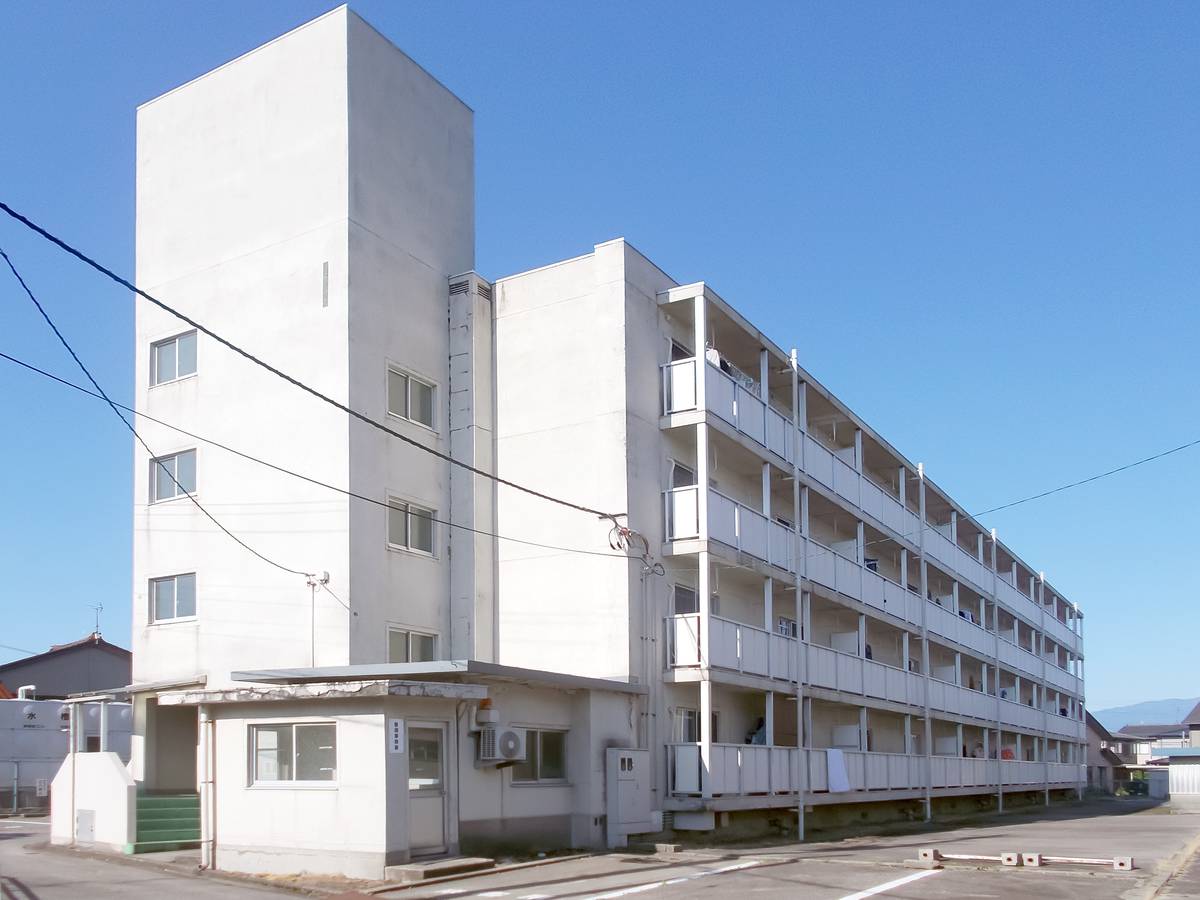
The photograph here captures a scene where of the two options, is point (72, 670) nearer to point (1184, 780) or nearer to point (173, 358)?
point (173, 358)

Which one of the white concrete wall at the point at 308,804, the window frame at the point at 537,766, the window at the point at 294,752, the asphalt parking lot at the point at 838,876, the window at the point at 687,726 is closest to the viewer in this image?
the asphalt parking lot at the point at 838,876

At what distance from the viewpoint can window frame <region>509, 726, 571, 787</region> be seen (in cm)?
2050

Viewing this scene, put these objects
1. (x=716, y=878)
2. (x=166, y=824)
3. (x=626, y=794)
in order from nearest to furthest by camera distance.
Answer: (x=716, y=878), (x=626, y=794), (x=166, y=824)

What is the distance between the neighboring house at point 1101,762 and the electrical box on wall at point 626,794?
55.2 m

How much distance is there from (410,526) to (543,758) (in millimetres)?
5937

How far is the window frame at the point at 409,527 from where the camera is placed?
24.4 meters

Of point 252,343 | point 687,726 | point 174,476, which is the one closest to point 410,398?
point 252,343

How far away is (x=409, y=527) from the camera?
25.0 metres

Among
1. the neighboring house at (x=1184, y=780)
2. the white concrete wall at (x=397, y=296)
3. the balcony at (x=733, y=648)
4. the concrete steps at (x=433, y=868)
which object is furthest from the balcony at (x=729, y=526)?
the neighboring house at (x=1184, y=780)

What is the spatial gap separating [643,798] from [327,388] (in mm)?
9497

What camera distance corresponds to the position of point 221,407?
83.1 feet

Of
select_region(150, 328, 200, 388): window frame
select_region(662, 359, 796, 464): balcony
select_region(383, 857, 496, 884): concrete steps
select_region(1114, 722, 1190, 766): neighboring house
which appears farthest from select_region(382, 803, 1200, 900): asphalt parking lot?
select_region(1114, 722, 1190, 766): neighboring house

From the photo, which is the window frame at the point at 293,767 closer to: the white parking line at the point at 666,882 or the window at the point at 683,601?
the white parking line at the point at 666,882

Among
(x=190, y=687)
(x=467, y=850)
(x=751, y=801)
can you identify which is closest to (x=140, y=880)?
(x=467, y=850)
